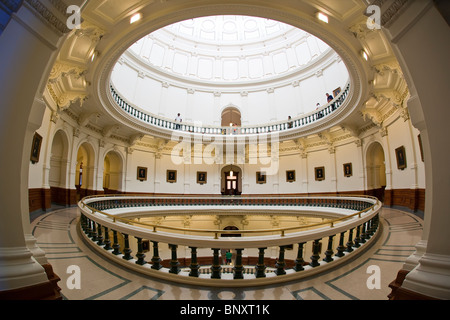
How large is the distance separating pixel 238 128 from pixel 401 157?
34.8ft

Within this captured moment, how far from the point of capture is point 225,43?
2036cm

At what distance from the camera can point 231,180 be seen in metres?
19.3

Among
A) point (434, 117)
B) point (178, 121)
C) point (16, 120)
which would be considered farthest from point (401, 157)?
point (178, 121)

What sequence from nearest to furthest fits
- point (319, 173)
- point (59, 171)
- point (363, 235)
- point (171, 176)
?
point (363, 235)
point (59, 171)
point (319, 173)
point (171, 176)

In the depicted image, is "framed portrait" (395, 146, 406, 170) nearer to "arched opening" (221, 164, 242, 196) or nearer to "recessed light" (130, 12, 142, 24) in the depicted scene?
"arched opening" (221, 164, 242, 196)

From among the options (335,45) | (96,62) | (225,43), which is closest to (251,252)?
(335,45)

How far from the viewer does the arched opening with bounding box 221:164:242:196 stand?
18.9 meters

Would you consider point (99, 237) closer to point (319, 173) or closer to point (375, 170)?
point (375, 170)

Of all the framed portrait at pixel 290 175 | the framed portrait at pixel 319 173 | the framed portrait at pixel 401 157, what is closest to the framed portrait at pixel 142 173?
the framed portrait at pixel 290 175

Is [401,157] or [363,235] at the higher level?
[401,157]

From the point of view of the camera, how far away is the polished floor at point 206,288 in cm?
279

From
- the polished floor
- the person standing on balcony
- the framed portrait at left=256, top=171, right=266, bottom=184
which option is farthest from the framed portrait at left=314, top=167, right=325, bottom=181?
the polished floor

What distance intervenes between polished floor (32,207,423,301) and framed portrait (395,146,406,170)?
651 cm

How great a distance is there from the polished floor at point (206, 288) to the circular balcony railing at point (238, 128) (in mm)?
9021
